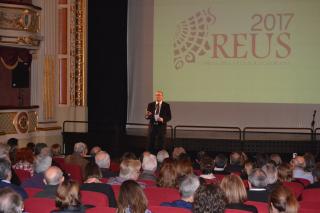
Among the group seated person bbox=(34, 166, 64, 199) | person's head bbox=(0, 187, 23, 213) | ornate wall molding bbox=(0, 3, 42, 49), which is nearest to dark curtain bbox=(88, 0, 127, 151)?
ornate wall molding bbox=(0, 3, 42, 49)

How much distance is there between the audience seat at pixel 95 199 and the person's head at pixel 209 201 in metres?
1.23

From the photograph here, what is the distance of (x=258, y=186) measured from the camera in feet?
19.0

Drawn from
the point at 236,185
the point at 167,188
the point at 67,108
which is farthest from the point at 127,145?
the point at 236,185

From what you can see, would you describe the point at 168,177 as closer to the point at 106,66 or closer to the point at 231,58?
the point at 231,58

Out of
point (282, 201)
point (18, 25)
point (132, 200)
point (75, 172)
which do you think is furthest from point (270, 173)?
point (18, 25)

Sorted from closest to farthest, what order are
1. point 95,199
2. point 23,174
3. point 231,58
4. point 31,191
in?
1. point 95,199
2. point 31,191
3. point 23,174
4. point 231,58

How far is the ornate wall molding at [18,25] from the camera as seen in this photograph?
12914mm

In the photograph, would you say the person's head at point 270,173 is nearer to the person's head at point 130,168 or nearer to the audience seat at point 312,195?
the audience seat at point 312,195

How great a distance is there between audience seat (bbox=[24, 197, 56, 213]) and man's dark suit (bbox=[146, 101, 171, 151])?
7.35 meters

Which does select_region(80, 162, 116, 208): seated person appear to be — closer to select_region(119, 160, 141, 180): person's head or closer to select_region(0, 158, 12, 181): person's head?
select_region(119, 160, 141, 180): person's head

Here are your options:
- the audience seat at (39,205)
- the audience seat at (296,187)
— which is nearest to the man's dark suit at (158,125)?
the audience seat at (296,187)

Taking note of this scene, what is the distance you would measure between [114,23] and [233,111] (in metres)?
3.81

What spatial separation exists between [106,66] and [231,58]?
3270 mm

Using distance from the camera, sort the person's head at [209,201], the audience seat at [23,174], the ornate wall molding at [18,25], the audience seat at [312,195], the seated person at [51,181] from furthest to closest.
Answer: the ornate wall molding at [18,25]
the audience seat at [23,174]
the audience seat at [312,195]
the seated person at [51,181]
the person's head at [209,201]
